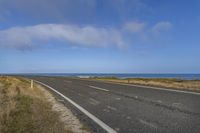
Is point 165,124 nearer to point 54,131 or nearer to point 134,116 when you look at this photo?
point 134,116

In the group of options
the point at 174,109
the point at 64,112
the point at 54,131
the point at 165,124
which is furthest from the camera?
the point at 64,112

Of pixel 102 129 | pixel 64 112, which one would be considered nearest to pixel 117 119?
pixel 102 129

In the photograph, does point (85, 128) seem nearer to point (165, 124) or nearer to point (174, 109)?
point (165, 124)

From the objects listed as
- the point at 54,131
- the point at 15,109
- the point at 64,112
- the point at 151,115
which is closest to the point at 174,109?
the point at 151,115

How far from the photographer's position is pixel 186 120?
8.24 meters

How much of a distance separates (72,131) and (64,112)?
3.64 m

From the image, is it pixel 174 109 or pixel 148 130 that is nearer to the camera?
pixel 148 130

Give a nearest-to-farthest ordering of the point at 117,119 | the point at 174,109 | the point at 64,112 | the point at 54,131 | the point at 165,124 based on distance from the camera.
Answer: the point at 54,131, the point at 165,124, the point at 117,119, the point at 174,109, the point at 64,112

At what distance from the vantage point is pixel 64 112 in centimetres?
1103

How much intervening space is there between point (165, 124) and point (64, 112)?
4.56m

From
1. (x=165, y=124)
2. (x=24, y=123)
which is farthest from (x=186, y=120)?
(x=24, y=123)

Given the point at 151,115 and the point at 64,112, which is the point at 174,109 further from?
the point at 64,112

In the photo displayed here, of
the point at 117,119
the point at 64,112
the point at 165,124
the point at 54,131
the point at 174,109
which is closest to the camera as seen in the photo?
the point at 54,131

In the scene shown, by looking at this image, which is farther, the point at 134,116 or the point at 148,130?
the point at 134,116
